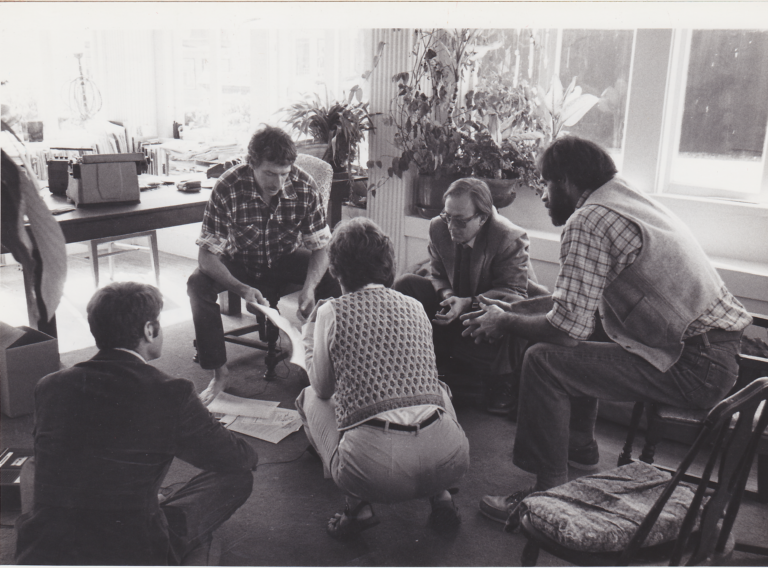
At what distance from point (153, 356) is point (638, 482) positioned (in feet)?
4.30

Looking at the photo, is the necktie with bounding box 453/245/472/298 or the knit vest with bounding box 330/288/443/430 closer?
the knit vest with bounding box 330/288/443/430

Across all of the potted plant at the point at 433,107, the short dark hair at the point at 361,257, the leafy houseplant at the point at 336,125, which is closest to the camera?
the short dark hair at the point at 361,257

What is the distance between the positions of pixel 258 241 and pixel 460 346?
42.6 inches

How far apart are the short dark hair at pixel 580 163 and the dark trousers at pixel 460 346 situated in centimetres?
97

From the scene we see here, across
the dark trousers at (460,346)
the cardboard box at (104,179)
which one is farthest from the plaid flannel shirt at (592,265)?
the cardboard box at (104,179)

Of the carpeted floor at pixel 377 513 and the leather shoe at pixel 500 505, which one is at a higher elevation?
the leather shoe at pixel 500 505

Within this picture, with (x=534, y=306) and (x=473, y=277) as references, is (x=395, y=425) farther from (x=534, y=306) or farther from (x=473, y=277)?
(x=473, y=277)

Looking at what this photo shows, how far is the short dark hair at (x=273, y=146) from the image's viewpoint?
9.84 feet

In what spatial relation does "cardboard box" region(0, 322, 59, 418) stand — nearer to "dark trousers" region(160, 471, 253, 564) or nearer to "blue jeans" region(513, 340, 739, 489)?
"dark trousers" region(160, 471, 253, 564)

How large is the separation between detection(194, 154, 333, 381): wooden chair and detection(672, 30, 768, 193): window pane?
1933mm

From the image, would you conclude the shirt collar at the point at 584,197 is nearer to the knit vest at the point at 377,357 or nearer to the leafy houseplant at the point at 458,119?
the knit vest at the point at 377,357

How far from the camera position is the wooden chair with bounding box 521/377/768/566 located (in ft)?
5.04

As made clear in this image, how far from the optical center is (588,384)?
7.23ft

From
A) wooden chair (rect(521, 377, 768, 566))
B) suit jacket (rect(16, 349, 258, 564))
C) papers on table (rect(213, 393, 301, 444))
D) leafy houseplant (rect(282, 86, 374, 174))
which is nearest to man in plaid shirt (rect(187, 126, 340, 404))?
papers on table (rect(213, 393, 301, 444))
